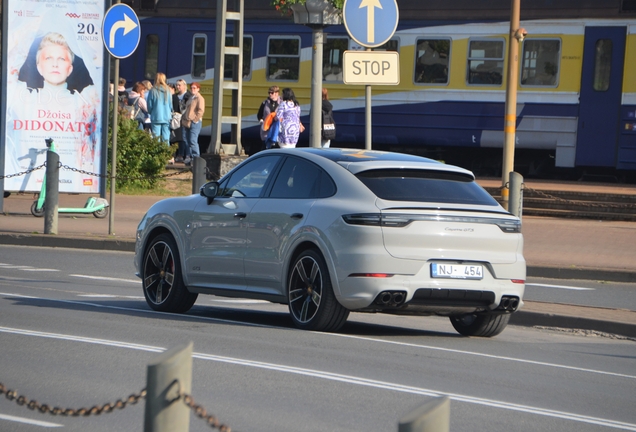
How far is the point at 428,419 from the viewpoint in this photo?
125 inches

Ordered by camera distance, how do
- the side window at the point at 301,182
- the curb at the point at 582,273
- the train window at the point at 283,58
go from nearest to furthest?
the side window at the point at 301,182 < the curb at the point at 582,273 < the train window at the point at 283,58

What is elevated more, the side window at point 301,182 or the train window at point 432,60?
the train window at point 432,60

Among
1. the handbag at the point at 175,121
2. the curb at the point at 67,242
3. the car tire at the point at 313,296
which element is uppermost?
the handbag at the point at 175,121

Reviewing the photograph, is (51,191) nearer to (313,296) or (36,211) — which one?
(36,211)

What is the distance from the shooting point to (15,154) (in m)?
20.3

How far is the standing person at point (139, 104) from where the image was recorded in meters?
28.8

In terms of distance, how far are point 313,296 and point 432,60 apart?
752 inches

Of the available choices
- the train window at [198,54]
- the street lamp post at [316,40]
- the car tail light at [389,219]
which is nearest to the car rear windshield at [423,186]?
the car tail light at [389,219]

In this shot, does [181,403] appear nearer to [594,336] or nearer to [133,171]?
[594,336]

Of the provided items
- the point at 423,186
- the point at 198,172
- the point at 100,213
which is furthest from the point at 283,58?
the point at 423,186

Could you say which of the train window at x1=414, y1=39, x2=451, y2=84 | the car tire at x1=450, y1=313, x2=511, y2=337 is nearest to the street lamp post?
the car tire at x1=450, y1=313, x2=511, y2=337

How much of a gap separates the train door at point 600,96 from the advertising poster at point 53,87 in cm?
1091

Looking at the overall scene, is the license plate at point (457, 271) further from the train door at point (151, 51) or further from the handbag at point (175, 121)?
the train door at point (151, 51)

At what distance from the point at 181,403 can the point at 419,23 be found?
25189mm
